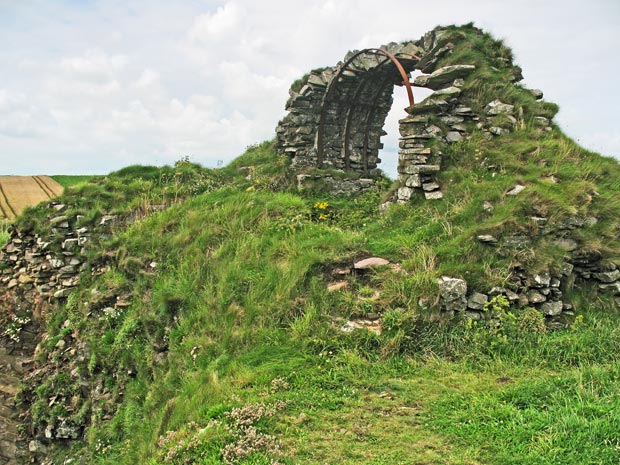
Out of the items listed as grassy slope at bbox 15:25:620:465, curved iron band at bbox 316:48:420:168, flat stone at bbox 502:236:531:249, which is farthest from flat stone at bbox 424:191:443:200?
curved iron band at bbox 316:48:420:168

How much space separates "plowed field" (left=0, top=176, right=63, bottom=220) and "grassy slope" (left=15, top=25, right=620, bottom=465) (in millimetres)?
12381

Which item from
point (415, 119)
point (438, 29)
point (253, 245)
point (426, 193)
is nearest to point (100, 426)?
point (253, 245)

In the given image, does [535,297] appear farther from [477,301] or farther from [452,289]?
[452,289]

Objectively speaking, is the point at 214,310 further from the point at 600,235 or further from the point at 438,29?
the point at 438,29

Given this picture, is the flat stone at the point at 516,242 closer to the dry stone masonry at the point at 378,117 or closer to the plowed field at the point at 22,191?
the dry stone masonry at the point at 378,117

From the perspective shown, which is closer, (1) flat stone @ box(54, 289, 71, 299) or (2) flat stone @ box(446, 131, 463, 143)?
(2) flat stone @ box(446, 131, 463, 143)

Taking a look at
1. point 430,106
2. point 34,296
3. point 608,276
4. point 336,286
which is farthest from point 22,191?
point 608,276

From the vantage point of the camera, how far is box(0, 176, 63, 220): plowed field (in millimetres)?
20078

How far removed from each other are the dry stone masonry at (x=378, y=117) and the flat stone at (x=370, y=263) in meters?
2.17

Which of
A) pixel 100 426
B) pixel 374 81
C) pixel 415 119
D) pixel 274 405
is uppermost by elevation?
pixel 374 81

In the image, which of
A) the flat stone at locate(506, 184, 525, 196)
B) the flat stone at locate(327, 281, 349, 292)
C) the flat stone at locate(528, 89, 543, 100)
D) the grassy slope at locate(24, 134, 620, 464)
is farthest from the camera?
the flat stone at locate(528, 89, 543, 100)

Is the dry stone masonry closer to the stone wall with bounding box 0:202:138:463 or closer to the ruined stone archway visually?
the ruined stone archway

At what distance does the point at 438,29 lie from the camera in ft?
35.0

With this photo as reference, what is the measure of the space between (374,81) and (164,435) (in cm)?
1112
